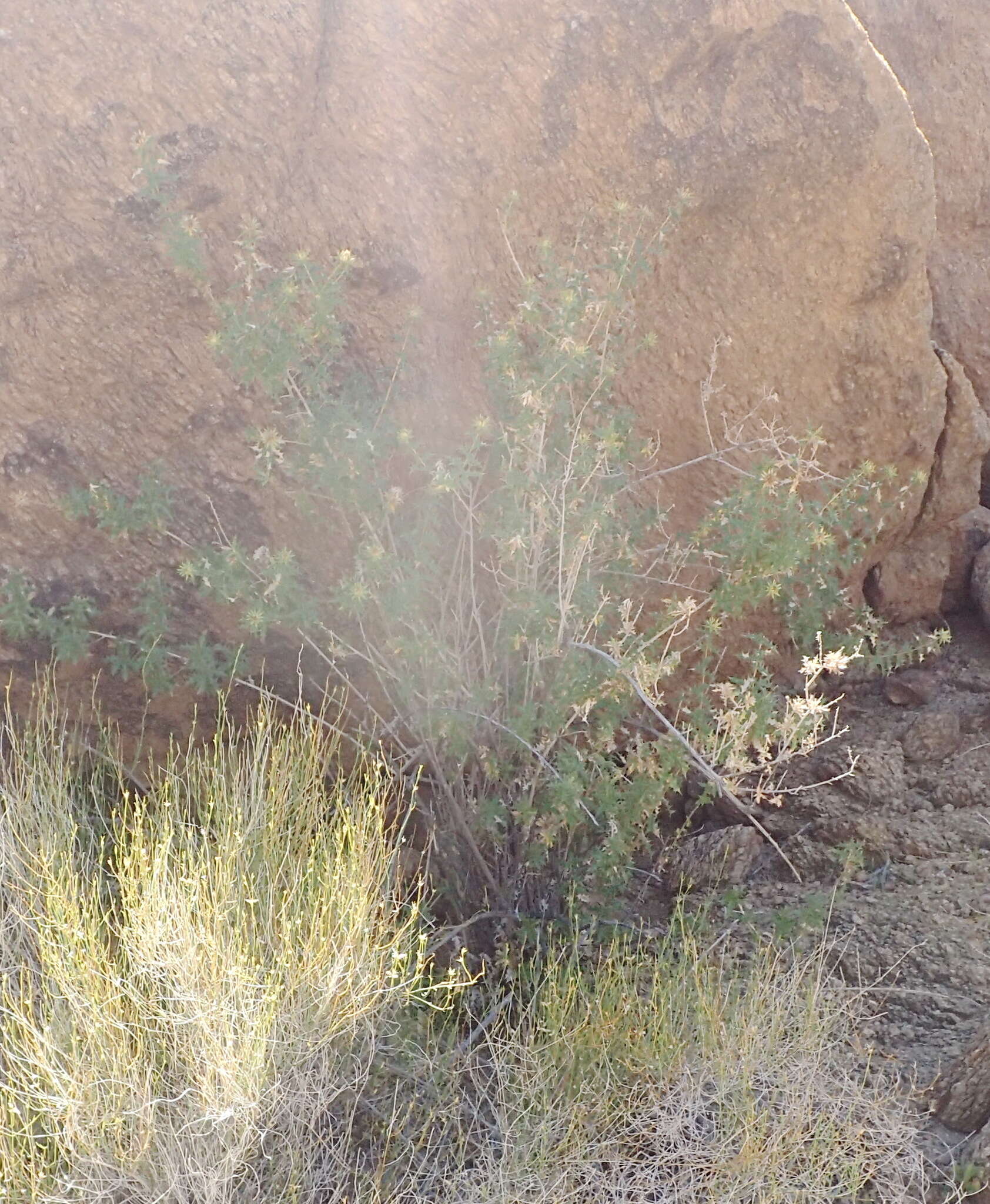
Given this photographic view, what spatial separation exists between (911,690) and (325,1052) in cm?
306

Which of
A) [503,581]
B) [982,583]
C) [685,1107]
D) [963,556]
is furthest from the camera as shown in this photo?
[963,556]

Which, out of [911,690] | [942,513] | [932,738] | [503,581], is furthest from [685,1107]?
[942,513]

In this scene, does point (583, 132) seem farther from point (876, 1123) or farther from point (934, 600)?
point (876, 1123)

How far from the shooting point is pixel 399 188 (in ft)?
14.7

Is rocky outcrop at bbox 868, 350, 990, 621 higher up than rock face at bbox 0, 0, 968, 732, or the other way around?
rock face at bbox 0, 0, 968, 732

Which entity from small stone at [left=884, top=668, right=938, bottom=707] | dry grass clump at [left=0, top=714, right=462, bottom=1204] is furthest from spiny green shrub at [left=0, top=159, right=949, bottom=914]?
small stone at [left=884, top=668, right=938, bottom=707]

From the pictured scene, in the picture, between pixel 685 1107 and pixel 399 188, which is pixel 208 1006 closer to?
pixel 685 1107

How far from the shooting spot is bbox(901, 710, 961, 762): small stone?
512 centimetres

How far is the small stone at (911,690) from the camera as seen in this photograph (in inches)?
215

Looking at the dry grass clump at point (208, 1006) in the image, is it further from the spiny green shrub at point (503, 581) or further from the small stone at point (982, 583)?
the small stone at point (982, 583)

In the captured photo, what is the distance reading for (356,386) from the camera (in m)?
4.14

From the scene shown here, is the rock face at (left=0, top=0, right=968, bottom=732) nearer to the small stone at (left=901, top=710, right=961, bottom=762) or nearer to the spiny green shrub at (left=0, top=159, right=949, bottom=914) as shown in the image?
the spiny green shrub at (left=0, top=159, right=949, bottom=914)

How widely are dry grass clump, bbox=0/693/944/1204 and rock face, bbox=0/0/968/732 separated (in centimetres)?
106

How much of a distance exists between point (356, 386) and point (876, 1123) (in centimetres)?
233
